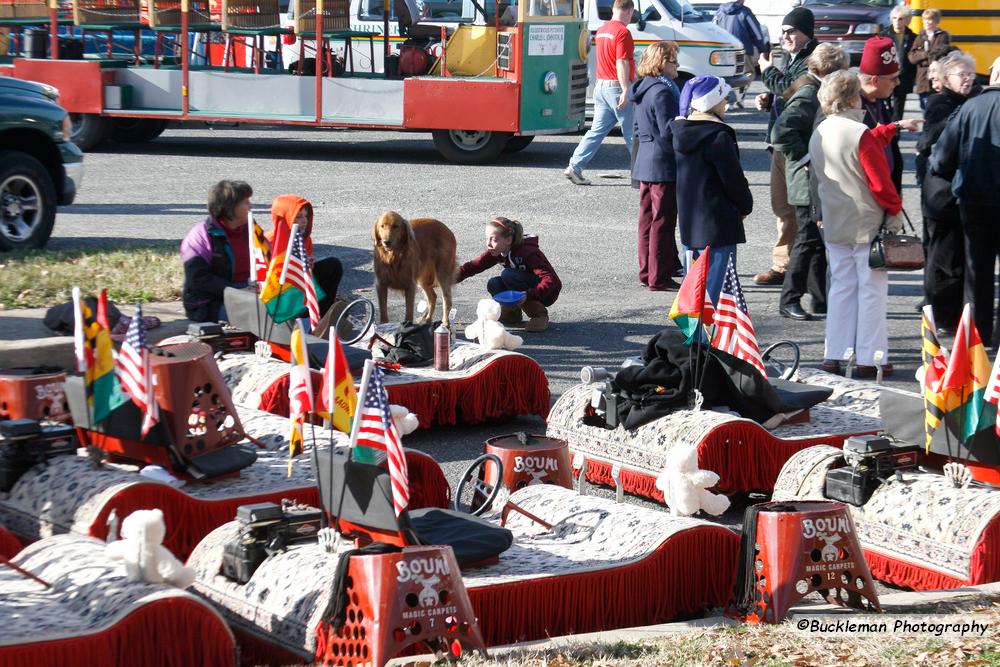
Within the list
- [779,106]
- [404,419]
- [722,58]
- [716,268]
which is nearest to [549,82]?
[722,58]

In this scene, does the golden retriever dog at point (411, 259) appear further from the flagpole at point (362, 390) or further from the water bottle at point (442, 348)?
the flagpole at point (362, 390)

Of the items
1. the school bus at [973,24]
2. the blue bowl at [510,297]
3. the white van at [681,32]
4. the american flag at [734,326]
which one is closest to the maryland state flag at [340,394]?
the american flag at [734,326]

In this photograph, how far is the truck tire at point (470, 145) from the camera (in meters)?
18.8

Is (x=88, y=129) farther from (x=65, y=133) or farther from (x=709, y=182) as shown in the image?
(x=709, y=182)

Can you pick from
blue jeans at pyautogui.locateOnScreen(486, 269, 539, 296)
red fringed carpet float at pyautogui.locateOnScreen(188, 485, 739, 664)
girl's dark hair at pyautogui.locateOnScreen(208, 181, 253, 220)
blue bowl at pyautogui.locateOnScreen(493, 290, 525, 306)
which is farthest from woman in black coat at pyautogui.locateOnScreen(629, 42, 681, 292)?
red fringed carpet float at pyautogui.locateOnScreen(188, 485, 739, 664)

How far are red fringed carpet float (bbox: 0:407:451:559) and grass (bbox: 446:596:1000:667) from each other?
69.4 inches

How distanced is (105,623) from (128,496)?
1374 mm

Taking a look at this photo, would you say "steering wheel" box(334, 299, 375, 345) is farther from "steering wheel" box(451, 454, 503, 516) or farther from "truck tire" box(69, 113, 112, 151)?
"truck tire" box(69, 113, 112, 151)

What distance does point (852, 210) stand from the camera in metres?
8.86

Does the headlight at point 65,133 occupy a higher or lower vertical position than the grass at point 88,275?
higher

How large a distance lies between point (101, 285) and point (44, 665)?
671 centimetres

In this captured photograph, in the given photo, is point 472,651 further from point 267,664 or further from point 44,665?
point 44,665

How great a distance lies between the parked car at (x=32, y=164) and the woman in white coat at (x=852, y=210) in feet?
22.0

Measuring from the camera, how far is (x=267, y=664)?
5.05 meters
